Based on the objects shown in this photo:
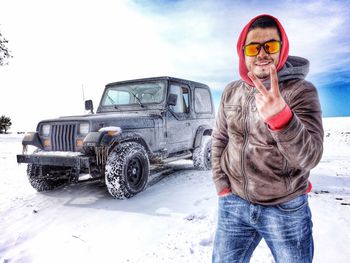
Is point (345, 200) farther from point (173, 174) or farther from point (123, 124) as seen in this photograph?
point (123, 124)

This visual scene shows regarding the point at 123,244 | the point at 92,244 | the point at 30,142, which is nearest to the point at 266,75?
the point at 123,244

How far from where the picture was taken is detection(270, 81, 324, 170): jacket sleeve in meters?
0.95

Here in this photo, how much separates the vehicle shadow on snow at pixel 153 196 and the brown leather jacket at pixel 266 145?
6.62 ft

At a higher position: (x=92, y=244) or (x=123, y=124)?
(x=123, y=124)

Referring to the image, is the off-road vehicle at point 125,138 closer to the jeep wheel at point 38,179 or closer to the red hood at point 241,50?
the jeep wheel at point 38,179

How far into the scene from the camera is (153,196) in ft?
13.0

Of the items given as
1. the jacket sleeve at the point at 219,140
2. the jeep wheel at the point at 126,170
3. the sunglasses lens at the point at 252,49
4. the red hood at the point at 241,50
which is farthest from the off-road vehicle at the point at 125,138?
the sunglasses lens at the point at 252,49

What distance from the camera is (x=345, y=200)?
11.9ft

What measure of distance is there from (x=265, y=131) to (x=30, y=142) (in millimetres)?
4222

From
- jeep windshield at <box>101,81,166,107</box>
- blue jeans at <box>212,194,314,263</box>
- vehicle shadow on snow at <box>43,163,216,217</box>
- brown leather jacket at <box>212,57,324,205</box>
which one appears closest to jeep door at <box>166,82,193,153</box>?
jeep windshield at <box>101,81,166,107</box>

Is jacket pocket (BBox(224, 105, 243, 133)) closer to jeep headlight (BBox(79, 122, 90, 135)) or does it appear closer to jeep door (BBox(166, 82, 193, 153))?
jeep headlight (BBox(79, 122, 90, 135))

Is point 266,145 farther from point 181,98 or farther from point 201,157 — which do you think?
point 201,157

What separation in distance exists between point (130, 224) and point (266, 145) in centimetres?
227

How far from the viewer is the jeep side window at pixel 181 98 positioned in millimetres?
5287
